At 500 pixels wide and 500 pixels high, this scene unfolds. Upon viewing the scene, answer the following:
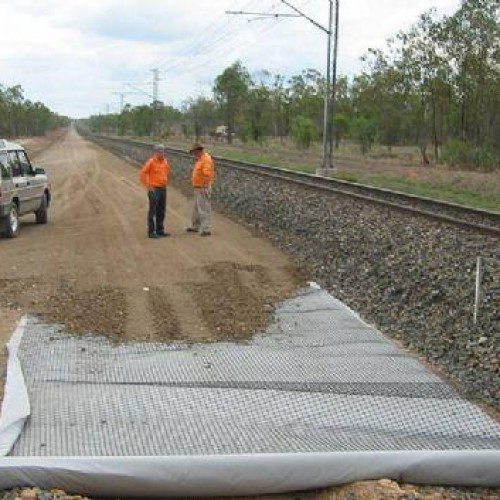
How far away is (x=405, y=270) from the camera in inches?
428

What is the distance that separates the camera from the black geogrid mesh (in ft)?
17.5

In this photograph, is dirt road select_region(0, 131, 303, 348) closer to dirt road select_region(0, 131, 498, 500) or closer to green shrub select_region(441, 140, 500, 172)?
dirt road select_region(0, 131, 498, 500)

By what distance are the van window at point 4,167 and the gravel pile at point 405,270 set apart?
5.21 meters

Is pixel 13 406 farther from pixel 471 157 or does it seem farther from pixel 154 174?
pixel 471 157

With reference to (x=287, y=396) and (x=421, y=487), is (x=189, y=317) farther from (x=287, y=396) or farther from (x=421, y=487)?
(x=421, y=487)

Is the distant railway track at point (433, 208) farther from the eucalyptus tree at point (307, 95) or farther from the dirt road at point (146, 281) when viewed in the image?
the eucalyptus tree at point (307, 95)

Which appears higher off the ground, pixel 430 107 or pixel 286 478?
pixel 430 107

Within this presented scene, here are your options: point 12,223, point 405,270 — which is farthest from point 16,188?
point 405,270

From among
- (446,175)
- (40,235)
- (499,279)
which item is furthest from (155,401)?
(446,175)

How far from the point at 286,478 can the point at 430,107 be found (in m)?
46.2

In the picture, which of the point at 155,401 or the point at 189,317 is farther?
the point at 189,317

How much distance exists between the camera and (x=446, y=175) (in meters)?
32.0

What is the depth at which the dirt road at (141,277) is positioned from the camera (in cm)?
885

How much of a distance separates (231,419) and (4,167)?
10.6 m
